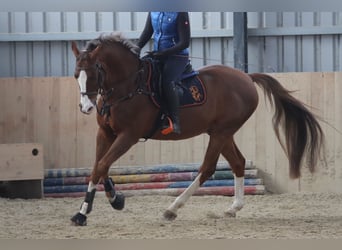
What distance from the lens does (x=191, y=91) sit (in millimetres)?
5328

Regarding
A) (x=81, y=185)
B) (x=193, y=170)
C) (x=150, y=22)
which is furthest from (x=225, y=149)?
(x=81, y=185)

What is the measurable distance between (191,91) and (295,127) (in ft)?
3.78

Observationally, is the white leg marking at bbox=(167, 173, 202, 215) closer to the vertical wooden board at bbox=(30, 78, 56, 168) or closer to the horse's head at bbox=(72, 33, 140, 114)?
the horse's head at bbox=(72, 33, 140, 114)

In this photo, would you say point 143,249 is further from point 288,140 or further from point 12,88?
point 12,88

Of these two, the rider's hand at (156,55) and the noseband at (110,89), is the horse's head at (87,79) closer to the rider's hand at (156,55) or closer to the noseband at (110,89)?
the noseband at (110,89)

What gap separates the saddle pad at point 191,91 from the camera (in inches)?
207

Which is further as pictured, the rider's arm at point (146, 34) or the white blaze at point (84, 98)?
the rider's arm at point (146, 34)

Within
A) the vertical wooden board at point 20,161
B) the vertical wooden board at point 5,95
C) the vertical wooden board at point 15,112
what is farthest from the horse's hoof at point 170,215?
the vertical wooden board at point 5,95

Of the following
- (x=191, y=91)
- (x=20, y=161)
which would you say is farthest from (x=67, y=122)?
(x=191, y=91)

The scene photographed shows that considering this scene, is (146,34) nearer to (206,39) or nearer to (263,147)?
(263,147)

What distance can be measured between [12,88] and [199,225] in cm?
367

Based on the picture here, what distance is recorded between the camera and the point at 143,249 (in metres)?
1.04

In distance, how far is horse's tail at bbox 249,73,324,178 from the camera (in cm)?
583

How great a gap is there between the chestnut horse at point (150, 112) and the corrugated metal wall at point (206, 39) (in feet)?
8.78
